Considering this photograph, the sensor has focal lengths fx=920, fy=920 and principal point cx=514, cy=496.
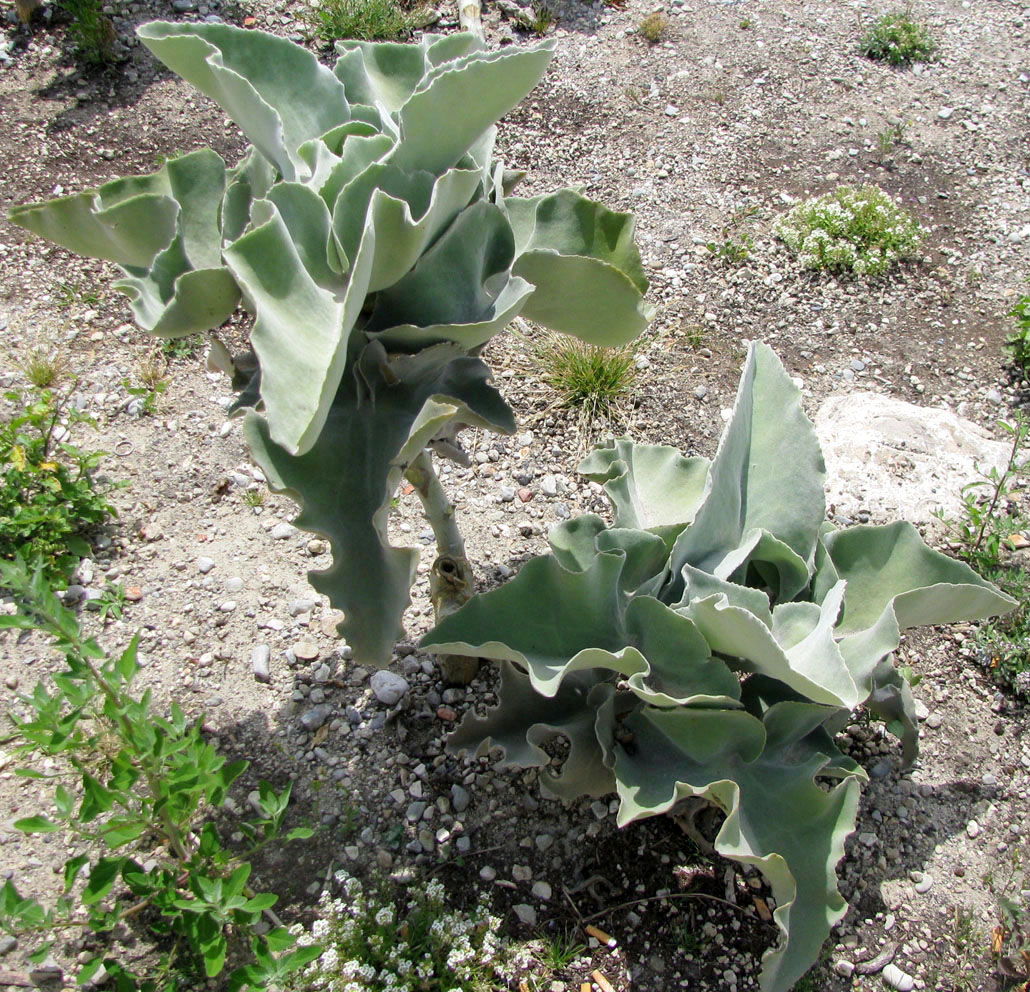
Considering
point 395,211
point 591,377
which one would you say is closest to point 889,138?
point 591,377

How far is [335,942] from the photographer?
1912 mm

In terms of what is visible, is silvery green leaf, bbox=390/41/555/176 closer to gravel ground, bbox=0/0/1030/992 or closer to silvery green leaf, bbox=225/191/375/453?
silvery green leaf, bbox=225/191/375/453

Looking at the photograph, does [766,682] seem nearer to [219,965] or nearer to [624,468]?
[624,468]

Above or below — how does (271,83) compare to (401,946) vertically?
above

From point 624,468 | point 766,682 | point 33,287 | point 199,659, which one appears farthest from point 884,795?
point 33,287

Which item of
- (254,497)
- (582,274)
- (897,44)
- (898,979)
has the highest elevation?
(582,274)

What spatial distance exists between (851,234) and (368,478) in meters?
3.10

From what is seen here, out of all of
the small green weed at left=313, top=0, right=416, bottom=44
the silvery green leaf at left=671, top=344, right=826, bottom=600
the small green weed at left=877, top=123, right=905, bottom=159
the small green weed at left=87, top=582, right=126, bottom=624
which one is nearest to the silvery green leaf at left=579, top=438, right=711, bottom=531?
the silvery green leaf at left=671, top=344, right=826, bottom=600

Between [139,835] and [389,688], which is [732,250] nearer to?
[389,688]

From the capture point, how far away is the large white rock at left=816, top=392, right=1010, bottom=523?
2.97 metres

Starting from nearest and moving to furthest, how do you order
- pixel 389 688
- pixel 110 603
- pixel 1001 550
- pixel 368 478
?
pixel 368 478, pixel 389 688, pixel 110 603, pixel 1001 550

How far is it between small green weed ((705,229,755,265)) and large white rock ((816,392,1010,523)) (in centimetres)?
93

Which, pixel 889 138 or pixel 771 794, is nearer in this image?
pixel 771 794

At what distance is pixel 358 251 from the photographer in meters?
1.27
